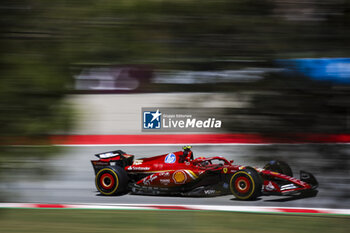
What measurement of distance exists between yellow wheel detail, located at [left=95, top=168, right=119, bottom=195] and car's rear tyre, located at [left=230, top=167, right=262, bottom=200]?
1.59 meters

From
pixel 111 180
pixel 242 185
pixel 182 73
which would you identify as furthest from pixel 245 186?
pixel 182 73

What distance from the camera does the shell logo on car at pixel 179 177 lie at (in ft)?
17.9

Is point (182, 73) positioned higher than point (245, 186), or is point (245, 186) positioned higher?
point (182, 73)

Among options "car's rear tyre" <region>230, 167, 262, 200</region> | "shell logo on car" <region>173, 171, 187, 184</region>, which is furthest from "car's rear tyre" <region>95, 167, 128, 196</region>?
"car's rear tyre" <region>230, 167, 262, 200</region>

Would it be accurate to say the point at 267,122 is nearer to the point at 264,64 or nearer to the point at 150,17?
the point at 264,64

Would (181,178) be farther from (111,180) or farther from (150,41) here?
(150,41)

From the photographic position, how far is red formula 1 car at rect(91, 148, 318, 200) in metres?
5.11

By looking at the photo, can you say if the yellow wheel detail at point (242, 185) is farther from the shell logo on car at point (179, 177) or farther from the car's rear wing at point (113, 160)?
the car's rear wing at point (113, 160)

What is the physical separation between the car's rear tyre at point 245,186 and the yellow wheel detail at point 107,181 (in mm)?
1593

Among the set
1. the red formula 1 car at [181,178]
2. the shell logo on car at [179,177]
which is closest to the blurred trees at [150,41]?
the red formula 1 car at [181,178]

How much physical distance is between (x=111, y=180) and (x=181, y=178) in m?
1.01

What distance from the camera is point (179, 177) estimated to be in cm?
548

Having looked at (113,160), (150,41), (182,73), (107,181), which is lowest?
(107,181)

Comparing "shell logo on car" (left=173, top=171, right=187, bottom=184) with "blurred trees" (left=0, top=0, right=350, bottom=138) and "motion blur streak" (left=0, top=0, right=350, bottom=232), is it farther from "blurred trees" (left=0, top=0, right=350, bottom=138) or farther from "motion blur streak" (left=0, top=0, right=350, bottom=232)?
"blurred trees" (left=0, top=0, right=350, bottom=138)
